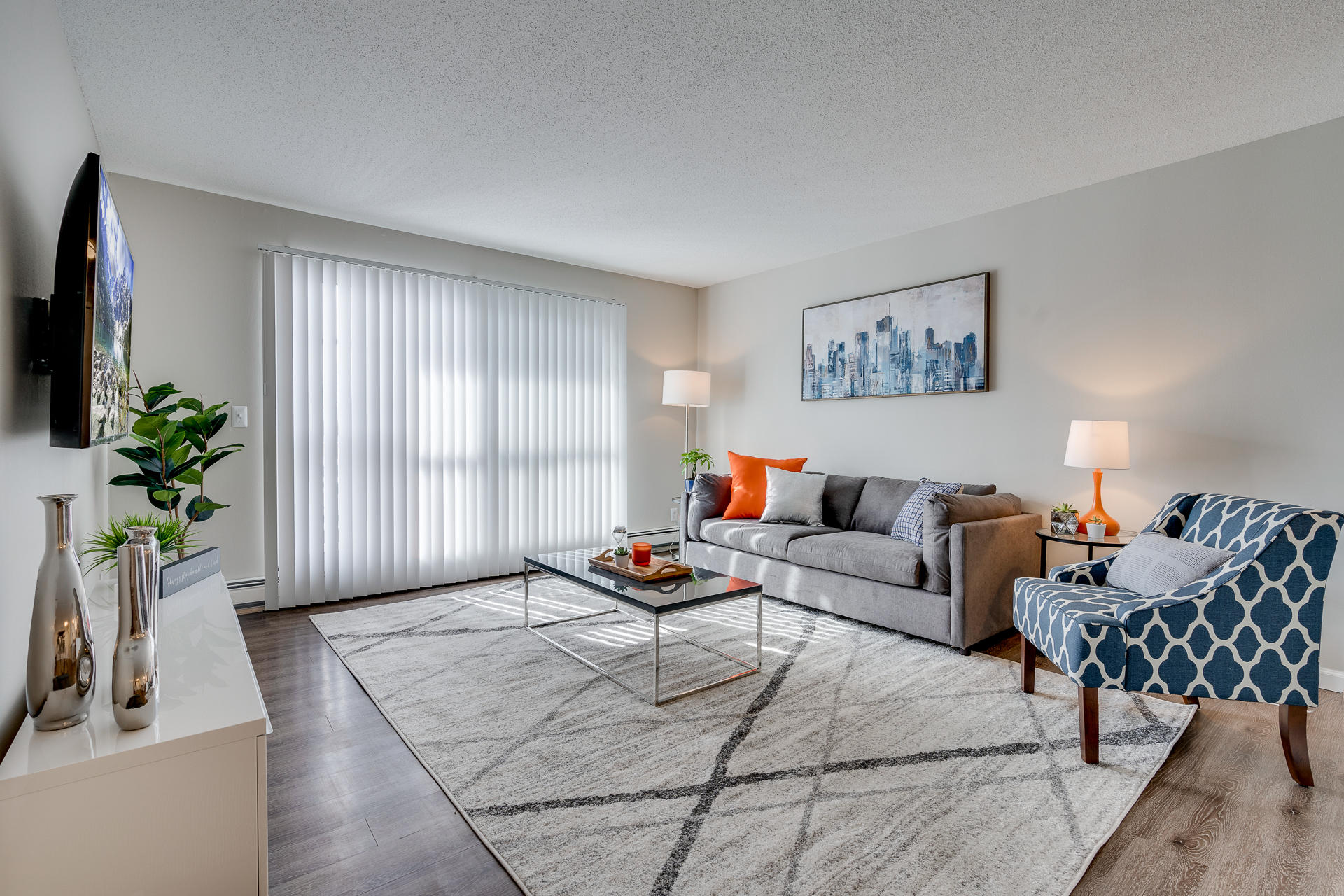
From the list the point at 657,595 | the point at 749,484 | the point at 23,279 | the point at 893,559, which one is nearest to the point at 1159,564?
the point at 893,559

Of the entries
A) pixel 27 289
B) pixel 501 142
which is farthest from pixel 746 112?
pixel 27 289

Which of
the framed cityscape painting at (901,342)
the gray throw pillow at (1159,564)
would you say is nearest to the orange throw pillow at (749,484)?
the framed cityscape painting at (901,342)

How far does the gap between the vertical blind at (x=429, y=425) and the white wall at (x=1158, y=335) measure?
7.37ft

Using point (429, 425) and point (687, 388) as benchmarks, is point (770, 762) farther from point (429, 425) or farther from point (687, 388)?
point (687, 388)

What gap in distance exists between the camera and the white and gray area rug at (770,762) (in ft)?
5.46

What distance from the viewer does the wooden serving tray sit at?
3.02 meters

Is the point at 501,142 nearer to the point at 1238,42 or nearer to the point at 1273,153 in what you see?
the point at 1238,42

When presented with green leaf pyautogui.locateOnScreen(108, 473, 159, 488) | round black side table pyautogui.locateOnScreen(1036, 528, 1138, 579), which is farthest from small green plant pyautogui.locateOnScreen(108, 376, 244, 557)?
round black side table pyautogui.locateOnScreen(1036, 528, 1138, 579)

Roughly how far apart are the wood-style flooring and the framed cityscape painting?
2.27 m

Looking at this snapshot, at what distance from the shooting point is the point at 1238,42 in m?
2.24

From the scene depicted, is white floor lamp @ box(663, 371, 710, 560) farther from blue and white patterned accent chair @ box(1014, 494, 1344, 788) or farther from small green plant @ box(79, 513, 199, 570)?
blue and white patterned accent chair @ box(1014, 494, 1344, 788)

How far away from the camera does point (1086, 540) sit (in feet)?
10.4

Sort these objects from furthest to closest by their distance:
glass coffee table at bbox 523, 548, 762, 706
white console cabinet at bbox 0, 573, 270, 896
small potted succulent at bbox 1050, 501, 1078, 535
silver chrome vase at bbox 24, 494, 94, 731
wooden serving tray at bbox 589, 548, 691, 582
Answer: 1. small potted succulent at bbox 1050, 501, 1078, 535
2. wooden serving tray at bbox 589, 548, 691, 582
3. glass coffee table at bbox 523, 548, 762, 706
4. silver chrome vase at bbox 24, 494, 94, 731
5. white console cabinet at bbox 0, 573, 270, 896

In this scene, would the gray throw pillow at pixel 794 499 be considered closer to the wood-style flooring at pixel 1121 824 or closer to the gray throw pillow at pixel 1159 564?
the gray throw pillow at pixel 1159 564
